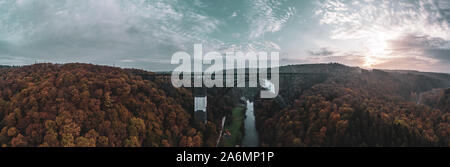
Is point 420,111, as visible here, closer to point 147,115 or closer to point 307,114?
point 307,114

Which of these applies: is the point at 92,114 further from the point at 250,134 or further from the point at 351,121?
the point at 351,121

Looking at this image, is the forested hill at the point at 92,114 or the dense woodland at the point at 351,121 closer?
the forested hill at the point at 92,114

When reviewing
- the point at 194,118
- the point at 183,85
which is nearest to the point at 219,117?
the point at 194,118

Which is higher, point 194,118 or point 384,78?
point 384,78

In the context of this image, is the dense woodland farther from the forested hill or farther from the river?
the forested hill

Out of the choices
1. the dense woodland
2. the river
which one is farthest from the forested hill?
the dense woodland

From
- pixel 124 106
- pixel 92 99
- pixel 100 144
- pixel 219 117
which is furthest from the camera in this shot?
pixel 219 117

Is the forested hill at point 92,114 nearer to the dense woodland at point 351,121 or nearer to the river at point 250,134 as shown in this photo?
the river at point 250,134

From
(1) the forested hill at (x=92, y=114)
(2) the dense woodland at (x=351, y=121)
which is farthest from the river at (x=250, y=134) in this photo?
(1) the forested hill at (x=92, y=114)
